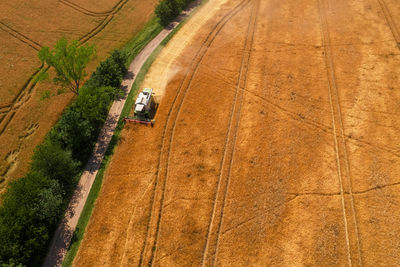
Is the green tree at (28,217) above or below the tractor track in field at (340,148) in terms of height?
above

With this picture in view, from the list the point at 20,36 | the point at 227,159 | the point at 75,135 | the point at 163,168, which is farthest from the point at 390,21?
the point at 20,36

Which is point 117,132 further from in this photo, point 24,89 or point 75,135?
point 24,89

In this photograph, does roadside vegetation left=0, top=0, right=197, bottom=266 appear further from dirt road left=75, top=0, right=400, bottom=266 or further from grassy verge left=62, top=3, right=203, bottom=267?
dirt road left=75, top=0, right=400, bottom=266

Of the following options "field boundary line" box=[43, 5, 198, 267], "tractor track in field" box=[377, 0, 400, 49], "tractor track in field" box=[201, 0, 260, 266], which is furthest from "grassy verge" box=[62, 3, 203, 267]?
"tractor track in field" box=[377, 0, 400, 49]

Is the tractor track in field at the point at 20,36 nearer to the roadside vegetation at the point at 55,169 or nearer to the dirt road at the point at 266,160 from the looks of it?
the roadside vegetation at the point at 55,169

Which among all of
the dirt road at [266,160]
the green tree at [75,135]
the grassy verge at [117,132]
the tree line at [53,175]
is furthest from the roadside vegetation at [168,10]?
the green tree at [75,135]

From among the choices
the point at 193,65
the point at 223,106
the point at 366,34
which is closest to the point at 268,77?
the point at 223,106

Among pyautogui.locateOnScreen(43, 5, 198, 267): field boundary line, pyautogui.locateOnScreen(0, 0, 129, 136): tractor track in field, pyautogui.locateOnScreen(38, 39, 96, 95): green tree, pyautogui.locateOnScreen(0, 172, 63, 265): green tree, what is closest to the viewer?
pyautogui.locateOnScreen(0, 172, 63, 265): green tree
